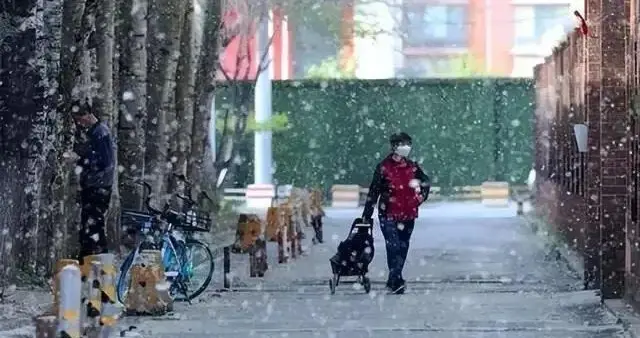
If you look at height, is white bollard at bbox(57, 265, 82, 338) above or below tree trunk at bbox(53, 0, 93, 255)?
below

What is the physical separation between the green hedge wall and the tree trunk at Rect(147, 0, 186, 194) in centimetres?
1869

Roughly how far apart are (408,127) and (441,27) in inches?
1372

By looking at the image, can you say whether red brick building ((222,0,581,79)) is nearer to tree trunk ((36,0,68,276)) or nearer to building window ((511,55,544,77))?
building window ((511,55,544,77))

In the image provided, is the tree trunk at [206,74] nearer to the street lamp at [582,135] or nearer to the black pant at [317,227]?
the black pant at [317,227]

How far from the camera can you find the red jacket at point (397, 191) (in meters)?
16.8

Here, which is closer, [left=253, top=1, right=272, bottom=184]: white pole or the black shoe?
the black shoe

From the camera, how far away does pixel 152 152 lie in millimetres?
23797

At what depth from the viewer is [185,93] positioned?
87.8 ft

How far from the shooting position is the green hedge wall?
4306 centimetres

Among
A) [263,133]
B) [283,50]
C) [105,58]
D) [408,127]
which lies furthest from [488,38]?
[105,58]

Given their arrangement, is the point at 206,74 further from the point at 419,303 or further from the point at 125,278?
the point at 125,278

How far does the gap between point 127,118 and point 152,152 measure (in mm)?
2059

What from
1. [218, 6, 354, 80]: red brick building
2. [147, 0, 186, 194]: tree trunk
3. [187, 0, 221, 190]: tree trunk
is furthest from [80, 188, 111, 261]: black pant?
[218, 6, 354, 80]: red brick building

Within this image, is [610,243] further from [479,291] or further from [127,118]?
[127,118]
